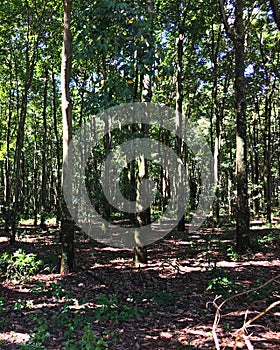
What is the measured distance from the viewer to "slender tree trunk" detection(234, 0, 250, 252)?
9586mm

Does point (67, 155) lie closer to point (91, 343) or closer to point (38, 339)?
point (38, 339)

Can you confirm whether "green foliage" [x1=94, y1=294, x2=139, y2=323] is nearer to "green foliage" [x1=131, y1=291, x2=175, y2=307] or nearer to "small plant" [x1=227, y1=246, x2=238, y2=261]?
"green foliage" [x1=131, y1=291, x2=175, y2=307]

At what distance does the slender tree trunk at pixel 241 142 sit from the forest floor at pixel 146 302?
594mm

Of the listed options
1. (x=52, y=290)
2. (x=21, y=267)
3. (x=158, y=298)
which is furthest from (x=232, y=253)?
(x=21, y=267)

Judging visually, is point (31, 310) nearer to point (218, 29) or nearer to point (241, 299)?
point (241, 299)

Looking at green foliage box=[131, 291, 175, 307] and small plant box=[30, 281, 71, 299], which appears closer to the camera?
green foliage box=[131, 291, 175, 307]

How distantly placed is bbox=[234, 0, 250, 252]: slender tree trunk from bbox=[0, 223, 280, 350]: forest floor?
0.59 metres

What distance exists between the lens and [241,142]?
9766mm

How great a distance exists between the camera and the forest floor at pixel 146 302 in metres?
4.93

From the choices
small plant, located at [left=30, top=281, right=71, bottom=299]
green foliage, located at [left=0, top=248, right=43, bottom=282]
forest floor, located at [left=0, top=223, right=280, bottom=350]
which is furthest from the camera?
green foliage, located at [left=0, top=248, right=43, bottom=282]

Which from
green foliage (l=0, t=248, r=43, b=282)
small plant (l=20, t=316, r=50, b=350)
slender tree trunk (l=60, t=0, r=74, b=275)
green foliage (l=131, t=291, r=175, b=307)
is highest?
slender tree trunk (l=60, t=0, r=74, b=275)

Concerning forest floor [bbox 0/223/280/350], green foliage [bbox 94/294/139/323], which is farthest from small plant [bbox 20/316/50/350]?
green foliage [bbox 94/294/139/323]

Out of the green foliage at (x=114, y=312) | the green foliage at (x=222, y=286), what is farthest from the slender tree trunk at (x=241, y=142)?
the green foliage at (x=114, y=312)

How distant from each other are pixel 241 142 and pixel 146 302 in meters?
5.22
